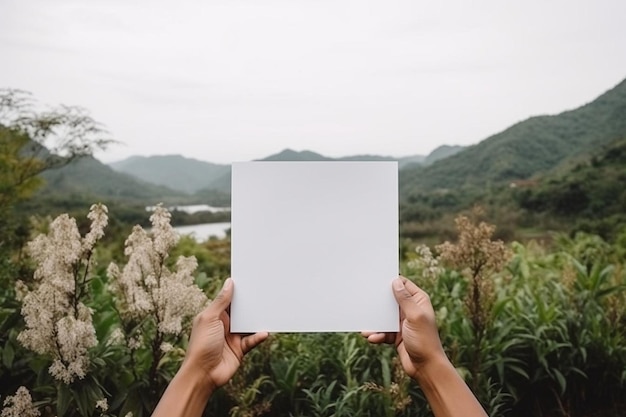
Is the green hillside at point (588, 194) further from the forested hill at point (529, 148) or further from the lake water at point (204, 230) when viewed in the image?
the lake water at point (204, 230)


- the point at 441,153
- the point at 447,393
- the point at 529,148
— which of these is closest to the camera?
the point at 447,393

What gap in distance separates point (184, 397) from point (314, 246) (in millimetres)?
372

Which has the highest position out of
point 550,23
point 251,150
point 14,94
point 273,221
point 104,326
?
point 550,23

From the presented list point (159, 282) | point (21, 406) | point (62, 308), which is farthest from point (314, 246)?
point (21, 406)

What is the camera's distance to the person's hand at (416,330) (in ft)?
3.31

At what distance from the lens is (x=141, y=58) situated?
203 inches

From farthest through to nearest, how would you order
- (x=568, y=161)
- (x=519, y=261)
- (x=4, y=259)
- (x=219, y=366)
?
(x=568, y=161) → (x=519, y=261) → (x=4, y=259) → (x=219, y=366)

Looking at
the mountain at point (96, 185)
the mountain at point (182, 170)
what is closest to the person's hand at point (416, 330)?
the mountain at point (96, 185)

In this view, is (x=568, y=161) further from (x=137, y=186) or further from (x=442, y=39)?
(x=137, y=186)

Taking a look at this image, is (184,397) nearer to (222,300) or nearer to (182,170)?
(222,300)

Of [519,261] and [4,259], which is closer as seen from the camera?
[4,259]

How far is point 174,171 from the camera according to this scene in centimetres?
629

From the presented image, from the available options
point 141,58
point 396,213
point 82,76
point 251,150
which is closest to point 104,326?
point 396,213

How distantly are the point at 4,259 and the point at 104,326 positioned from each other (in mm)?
603
